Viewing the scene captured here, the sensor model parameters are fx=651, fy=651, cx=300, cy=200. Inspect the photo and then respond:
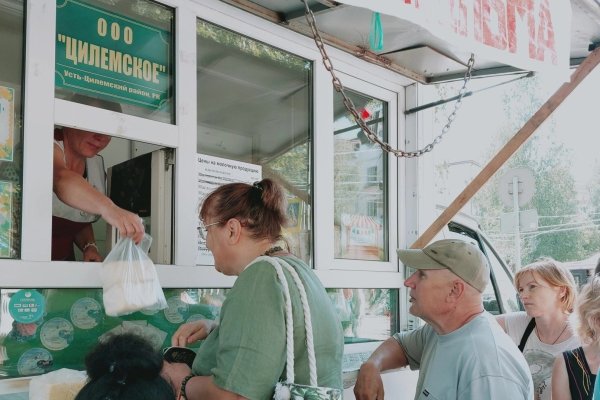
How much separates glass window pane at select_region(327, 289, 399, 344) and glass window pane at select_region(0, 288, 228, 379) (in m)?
1.34

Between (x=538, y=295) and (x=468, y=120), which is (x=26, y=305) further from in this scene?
(x=468, y=120)

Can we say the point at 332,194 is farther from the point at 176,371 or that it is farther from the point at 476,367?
the point at 176,371

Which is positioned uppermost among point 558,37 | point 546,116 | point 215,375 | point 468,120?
point 468,120

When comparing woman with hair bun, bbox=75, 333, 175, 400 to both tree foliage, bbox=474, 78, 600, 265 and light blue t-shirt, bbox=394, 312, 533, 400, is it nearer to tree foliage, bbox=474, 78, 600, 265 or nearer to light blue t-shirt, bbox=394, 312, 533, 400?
light blue t-shirt, bbox=394, 312, 533, 400

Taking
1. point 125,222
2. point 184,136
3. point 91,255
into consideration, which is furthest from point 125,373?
point 184,136

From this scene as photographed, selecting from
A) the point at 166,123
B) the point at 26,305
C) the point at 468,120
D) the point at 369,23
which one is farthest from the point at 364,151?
the point at 468,120

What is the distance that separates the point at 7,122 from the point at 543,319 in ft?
9.23

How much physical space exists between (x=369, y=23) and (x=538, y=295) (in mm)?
1760

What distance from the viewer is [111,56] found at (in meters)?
2.80

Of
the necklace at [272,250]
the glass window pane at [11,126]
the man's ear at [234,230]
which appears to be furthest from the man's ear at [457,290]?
the glass window pane at [11,126]

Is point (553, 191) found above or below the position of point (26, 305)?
above

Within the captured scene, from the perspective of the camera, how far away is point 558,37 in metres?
3.33

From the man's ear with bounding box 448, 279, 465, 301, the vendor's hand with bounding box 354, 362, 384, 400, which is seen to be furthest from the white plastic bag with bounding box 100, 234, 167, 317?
the man's ear with bounding box 448, 279, 465, 301

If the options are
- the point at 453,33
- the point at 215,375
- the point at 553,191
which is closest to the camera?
the point at 215,375
